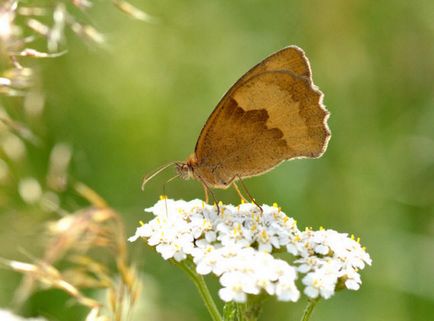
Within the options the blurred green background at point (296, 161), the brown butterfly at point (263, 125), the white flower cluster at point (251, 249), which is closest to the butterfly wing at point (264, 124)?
the brown butterfly at point (263, 125)

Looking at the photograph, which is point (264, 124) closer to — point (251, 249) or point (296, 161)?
point (251, 249)

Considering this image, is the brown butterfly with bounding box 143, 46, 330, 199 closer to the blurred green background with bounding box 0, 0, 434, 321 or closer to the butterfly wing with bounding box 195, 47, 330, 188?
the butterfly wing with bounding box 195, 47, 330, 188

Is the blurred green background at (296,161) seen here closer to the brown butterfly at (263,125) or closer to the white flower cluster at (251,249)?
the brown butterfly at (263,125)

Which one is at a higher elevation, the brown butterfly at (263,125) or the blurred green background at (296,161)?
the blurred green background at (296,161)

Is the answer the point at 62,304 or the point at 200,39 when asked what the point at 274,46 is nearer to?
the point at 200,39

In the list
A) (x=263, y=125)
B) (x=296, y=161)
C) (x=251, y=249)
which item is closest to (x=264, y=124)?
(x=263, y=125)

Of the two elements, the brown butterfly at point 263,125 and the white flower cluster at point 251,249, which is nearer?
the white flower cluster at point 251,249
